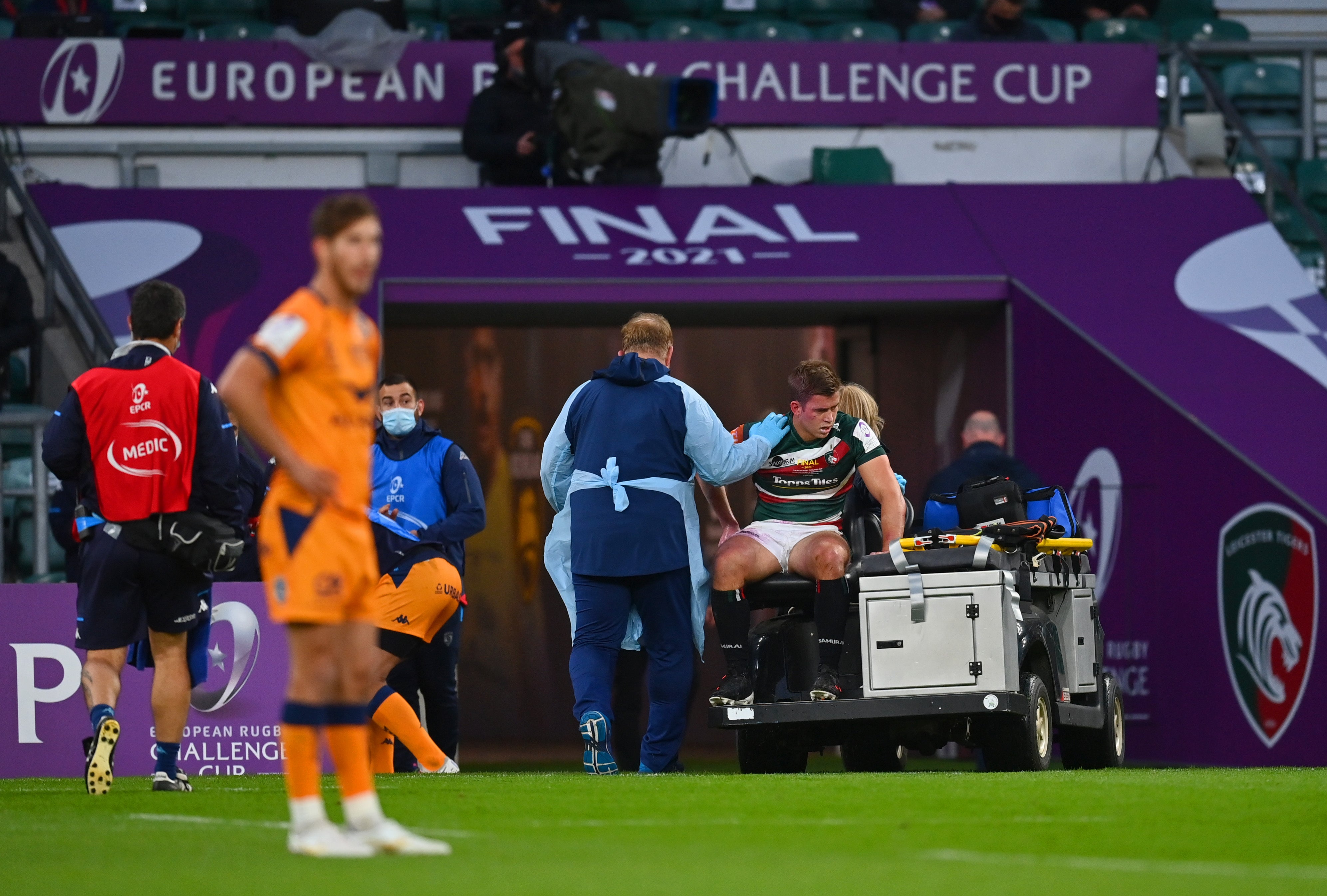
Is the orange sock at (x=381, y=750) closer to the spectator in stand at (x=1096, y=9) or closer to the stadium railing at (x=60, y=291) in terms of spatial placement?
the stadium railing at (x=60, y=291)

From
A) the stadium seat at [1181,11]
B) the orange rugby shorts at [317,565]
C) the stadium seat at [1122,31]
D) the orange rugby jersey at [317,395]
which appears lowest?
the orange rugby shorts at [317,565]

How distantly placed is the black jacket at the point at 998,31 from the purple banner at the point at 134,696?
297 inches

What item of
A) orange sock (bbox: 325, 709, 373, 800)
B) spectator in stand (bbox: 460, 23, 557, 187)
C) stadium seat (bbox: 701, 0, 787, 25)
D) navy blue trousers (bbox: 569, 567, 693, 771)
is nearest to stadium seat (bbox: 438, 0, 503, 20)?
stadium seat (bbox: 701, 0, 787, 25)

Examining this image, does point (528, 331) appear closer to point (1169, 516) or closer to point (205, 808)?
point (1169, 516)

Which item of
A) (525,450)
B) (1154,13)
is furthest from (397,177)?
(1154,13)

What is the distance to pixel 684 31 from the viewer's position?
15406 mm

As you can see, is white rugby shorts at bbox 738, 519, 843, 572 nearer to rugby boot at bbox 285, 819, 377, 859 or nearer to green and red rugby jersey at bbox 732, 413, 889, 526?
green and red rugby jersey at bbox 732, 413, 889, 526

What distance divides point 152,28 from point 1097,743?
8994 mm

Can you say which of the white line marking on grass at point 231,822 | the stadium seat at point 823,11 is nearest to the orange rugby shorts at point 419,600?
the white line marking on grass at point 231,822

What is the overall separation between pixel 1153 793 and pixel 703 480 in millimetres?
2798

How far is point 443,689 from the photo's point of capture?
30.6ft

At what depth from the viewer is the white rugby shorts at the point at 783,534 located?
8398 millimetres

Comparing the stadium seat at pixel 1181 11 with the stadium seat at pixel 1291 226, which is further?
the stadium seat at pixel 1181 11

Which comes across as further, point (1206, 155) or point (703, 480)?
point (1206, 155)
